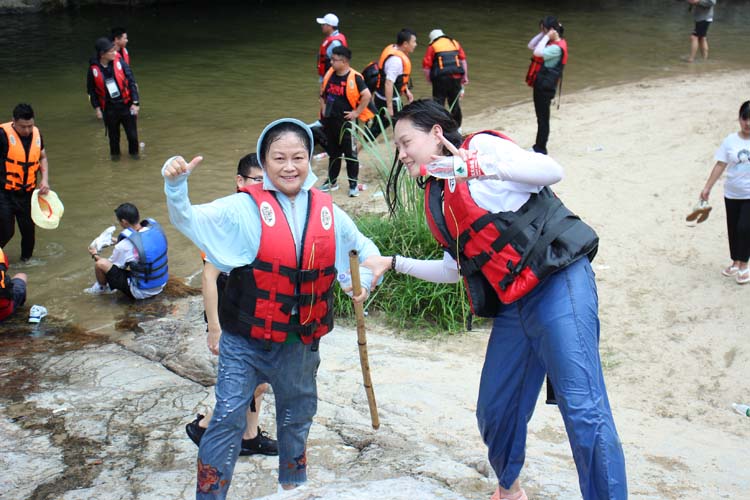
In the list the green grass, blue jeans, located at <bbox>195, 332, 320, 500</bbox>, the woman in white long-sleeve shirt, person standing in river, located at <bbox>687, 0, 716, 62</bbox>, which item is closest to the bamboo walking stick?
blue jeans, located at <bbox>195, 332, 320, 500</bbox>

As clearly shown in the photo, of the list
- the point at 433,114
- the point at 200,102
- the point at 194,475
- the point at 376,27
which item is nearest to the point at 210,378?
the point at 194,475

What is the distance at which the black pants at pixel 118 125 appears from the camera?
10.2m

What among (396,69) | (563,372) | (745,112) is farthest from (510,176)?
(396,69)

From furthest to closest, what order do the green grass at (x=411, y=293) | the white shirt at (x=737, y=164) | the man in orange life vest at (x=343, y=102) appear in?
1. the man in orange life vest at (x=343, y=102)
2. the white shirt at (x=737, y=164)
3. the green grass at (x=411, y=293)

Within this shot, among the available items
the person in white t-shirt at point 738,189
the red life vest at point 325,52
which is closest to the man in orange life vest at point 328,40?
the red life vest at point 325,52

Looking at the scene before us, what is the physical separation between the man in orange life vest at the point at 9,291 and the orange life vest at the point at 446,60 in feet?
17.9

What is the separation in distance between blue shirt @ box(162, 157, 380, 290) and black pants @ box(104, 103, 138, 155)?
25.2 ft

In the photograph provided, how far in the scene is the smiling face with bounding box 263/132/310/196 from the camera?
10.4 ft

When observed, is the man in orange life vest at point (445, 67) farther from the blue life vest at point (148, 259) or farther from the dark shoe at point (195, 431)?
the dark shoe at point (195, 431)

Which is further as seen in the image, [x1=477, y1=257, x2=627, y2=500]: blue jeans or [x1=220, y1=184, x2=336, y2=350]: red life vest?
[x1=220, y1=184, x2=336, y2=350]: red life vest

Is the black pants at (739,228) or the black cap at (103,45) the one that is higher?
the black cap at (103,45)

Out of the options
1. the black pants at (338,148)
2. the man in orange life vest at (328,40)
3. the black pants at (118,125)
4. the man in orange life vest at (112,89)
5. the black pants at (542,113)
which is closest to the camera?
the black pants at (338,148)

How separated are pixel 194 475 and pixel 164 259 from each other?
3.41 meters

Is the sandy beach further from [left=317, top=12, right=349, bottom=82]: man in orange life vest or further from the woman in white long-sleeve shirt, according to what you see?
[left=317, top=12, right=349, bottom=82]: man in orange life vest
